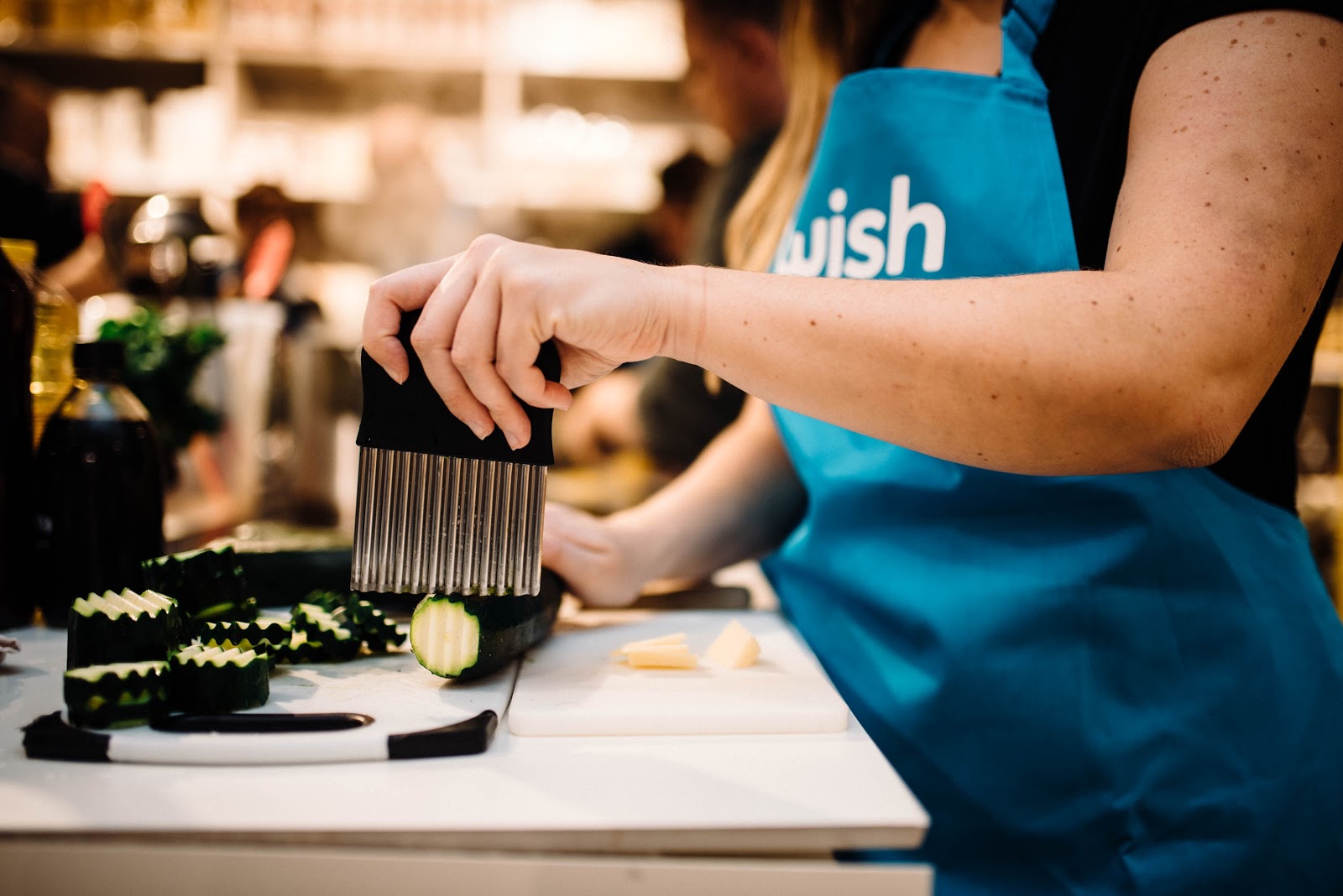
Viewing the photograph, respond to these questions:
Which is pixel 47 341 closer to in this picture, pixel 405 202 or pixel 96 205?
pixel 96 205

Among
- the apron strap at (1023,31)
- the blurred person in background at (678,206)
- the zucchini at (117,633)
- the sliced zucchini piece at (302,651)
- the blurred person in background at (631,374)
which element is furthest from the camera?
the blurred person in background at (678,206)

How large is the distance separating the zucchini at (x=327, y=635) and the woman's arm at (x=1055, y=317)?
0.21m

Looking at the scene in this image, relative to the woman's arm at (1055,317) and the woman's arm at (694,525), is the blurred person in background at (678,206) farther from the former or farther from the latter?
the woman's arm at (1055,317)

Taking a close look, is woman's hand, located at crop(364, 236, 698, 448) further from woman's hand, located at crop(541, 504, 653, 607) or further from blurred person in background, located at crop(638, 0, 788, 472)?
blurred person in background, located at crop(638, 0, 788, 472)

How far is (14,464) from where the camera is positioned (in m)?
0.84

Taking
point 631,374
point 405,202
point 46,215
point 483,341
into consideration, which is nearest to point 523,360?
point 483,341

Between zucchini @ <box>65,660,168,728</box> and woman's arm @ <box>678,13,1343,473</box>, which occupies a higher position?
woman's arm @ <box>678,13,1343,473</box>

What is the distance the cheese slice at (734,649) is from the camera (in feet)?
2.39

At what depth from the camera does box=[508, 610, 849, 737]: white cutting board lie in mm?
603

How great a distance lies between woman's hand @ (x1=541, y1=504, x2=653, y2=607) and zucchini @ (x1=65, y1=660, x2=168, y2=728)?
1.23 ft

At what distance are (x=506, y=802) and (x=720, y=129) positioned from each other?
6.38ft

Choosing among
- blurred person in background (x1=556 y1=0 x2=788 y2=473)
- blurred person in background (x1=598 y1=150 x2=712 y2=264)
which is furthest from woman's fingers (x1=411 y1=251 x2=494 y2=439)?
blurred person in background (x1=598 y1=150 x2=712 y2=264)

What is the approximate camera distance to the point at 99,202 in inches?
61.9

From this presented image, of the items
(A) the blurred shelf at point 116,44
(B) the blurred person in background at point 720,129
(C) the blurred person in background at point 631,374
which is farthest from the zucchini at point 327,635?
(A) the blurred shelf at point 116,44
